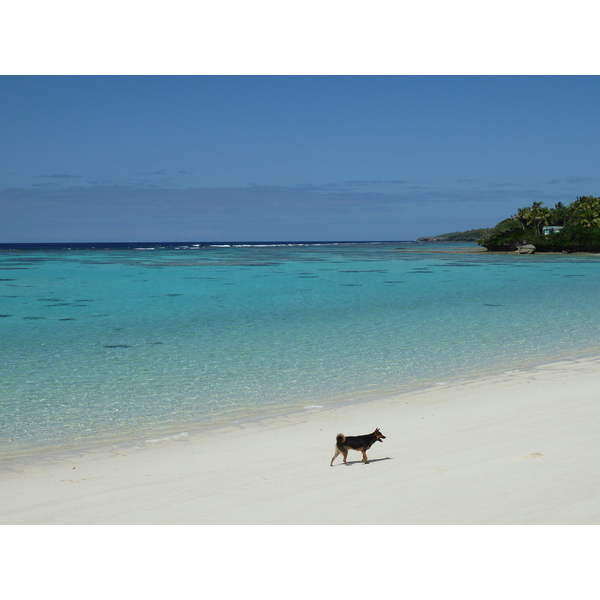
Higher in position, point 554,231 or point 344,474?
point 554,231

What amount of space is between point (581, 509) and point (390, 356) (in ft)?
30.9

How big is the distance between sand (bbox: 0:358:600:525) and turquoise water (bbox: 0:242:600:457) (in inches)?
49.8

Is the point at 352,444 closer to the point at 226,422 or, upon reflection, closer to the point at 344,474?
the point at 344,474

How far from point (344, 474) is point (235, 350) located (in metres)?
9.52

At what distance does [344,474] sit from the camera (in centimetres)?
646

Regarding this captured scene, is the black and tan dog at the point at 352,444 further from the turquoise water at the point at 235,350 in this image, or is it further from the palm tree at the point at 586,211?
the palm tree at the point at 586,211

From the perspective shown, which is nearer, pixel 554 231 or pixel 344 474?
pixel 344 474

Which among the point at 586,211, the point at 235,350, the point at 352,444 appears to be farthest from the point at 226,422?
the point at 586,211

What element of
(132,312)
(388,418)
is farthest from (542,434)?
(132,312)

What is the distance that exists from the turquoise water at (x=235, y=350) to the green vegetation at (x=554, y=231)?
223ft

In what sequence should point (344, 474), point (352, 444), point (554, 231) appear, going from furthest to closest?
point (554, 231), point (352, 444), point (344, 474)

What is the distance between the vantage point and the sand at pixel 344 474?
5.49 m

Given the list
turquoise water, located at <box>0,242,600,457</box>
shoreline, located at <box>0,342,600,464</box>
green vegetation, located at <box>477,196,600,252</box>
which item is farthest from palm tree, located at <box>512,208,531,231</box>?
shoreline, located at <box>0,342,600,464</box>

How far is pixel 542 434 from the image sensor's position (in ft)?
25.3
